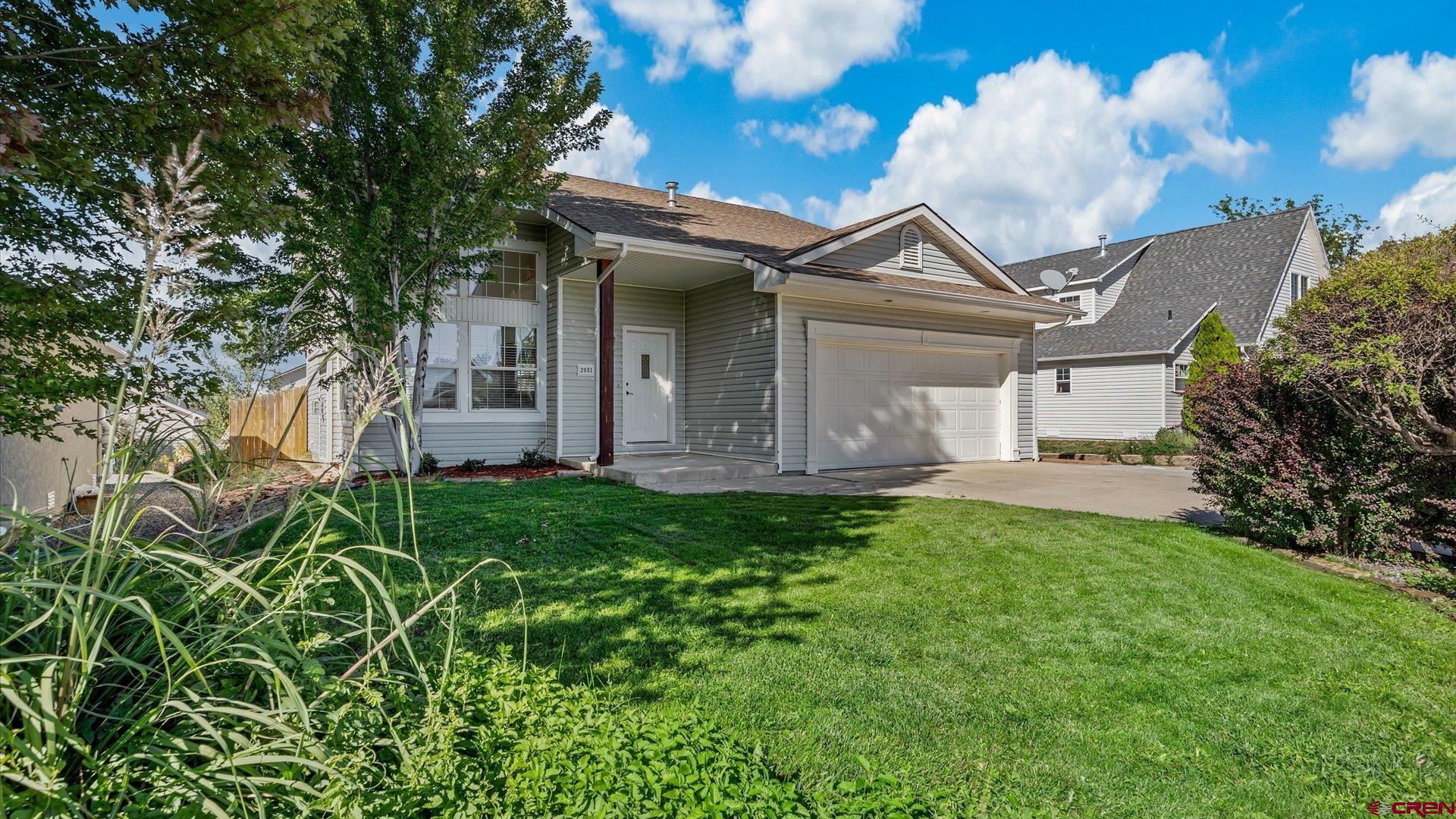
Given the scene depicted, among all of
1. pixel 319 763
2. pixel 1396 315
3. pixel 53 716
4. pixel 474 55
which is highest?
pixel 474 55

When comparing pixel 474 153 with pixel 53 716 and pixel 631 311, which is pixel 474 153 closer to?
pixel 631 311

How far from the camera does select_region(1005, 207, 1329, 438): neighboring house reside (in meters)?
19.3

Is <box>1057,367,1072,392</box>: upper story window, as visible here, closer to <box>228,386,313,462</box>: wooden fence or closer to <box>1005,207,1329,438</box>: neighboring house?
<box>1005,207,1329,438</box>: neighboring house

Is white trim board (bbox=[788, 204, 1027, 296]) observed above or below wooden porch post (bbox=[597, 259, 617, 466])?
above

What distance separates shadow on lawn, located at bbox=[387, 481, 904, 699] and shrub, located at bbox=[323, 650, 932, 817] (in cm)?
62

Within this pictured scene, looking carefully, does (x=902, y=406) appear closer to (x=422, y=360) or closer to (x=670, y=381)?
(x=670, y=381)

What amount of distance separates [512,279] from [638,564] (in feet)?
25.6

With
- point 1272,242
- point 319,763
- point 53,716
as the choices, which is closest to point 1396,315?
point 319,763

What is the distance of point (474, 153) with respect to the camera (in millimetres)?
8516

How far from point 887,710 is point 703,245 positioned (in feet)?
27.1

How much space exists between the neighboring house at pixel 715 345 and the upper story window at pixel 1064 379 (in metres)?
10.3

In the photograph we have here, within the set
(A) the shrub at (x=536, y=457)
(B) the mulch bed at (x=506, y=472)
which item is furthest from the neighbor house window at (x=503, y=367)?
(B) the mulch bed at (x=506, y=472)

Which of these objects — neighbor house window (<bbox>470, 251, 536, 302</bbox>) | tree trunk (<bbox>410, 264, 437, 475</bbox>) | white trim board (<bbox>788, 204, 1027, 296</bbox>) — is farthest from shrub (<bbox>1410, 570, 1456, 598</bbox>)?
neighbor house window (<bbox>470, 251, 536, 302</bbox>)

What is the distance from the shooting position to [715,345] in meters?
11.2
